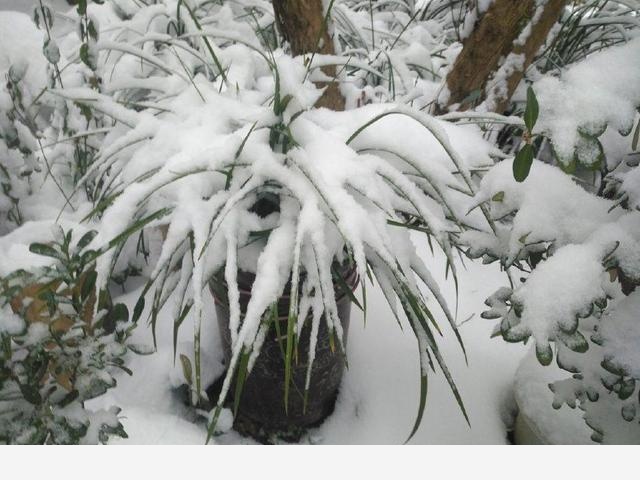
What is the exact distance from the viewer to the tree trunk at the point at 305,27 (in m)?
0.98

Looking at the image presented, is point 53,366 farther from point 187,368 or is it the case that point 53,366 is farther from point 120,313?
point 187,368

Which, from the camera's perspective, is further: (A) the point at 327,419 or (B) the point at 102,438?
(A) the point at 327,419

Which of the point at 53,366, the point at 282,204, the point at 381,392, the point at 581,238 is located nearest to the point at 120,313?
the point at 53,366

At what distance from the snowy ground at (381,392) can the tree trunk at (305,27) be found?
0.62m

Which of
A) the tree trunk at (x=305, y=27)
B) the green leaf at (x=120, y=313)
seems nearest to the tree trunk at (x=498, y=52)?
the tree trunk at (x=305, y=27)

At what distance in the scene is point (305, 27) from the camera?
1021 millimetres

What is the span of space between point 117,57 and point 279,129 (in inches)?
34.5

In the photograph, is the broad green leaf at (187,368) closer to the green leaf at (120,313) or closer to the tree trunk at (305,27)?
the green leaf at (120,313)

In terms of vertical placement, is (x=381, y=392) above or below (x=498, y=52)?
below

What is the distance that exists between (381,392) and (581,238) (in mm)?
569

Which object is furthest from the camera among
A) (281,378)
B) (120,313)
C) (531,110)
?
(281,378)
